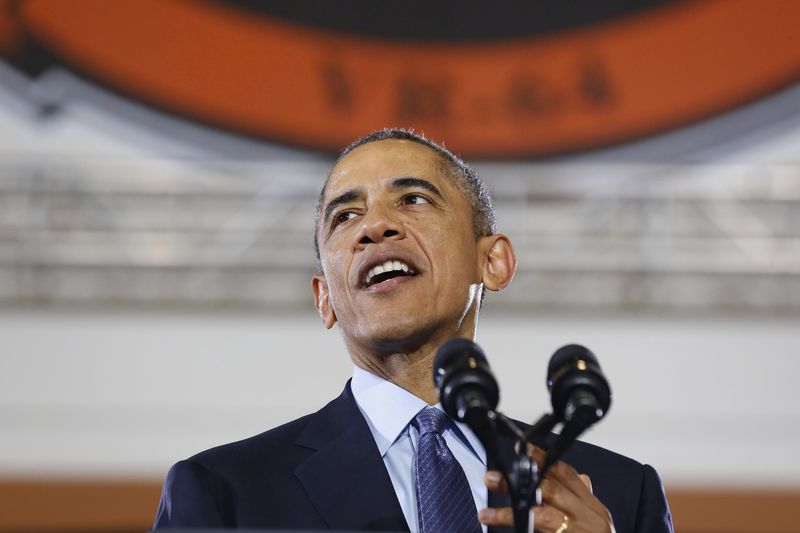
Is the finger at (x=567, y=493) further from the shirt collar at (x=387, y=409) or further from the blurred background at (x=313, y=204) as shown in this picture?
the blurred background at (x=313, y=204)

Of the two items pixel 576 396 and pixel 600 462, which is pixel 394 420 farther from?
pixel 576 396

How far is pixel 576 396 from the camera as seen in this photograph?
91 centimetres

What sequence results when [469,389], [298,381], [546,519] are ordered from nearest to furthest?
[469,389] → [546,519] → [298,381]

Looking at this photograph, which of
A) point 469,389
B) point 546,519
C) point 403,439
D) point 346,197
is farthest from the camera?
point 346,197

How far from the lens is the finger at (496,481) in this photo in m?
0.94

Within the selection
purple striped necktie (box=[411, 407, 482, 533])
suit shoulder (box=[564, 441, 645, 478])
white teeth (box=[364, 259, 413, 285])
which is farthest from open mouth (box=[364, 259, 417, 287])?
suit shoulder (box=[564, 441, 645, 478])

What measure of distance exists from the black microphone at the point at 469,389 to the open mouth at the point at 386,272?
397mm

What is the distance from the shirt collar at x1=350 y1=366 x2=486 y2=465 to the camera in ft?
4.16

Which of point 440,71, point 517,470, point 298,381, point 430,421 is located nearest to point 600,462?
point 430,421

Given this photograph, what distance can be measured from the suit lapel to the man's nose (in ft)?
0.72

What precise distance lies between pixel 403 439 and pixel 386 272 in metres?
0.21

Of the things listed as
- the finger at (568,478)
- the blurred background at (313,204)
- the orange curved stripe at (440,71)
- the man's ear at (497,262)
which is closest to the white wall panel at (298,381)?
the blurred background at (313,204)

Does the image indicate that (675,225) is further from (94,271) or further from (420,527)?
(420,527)

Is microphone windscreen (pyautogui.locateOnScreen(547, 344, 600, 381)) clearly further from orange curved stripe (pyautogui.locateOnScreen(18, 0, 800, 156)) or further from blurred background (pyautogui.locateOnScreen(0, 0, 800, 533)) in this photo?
orange curved stripe (pyautogui.locateOnScreen(18, 0, 800, 156))
